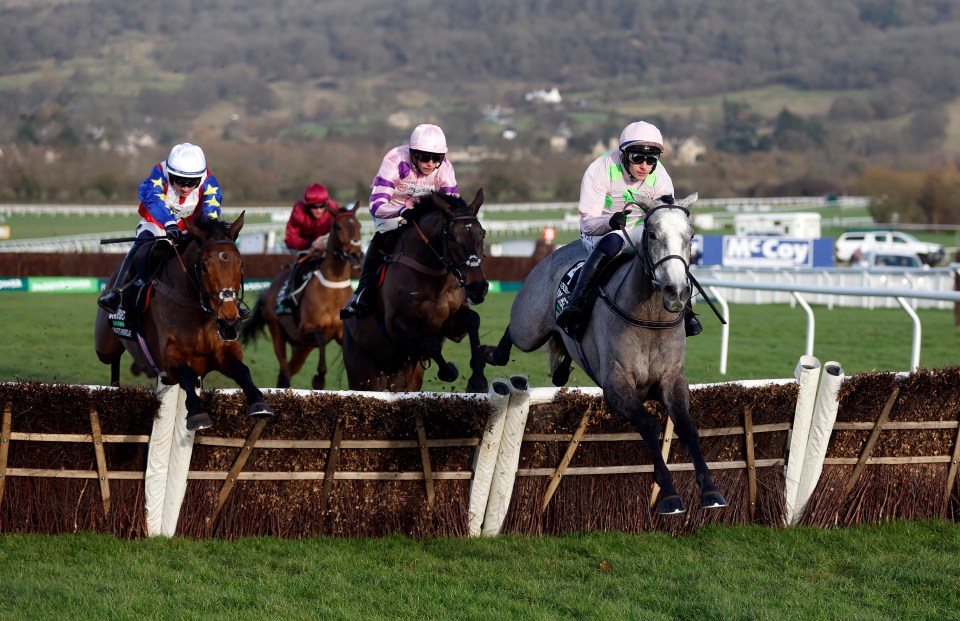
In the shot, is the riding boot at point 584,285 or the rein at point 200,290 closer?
the rein at point 200,290

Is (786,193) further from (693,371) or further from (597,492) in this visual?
(597,492)

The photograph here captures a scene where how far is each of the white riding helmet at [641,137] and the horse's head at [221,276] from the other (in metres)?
2.16

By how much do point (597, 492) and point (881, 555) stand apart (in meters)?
1.41

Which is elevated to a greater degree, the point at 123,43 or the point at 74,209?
the point at 123,43

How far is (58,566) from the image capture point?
498 centimetres

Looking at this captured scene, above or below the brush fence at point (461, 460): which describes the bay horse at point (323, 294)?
above

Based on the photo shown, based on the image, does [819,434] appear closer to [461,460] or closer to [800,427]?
[800,427]

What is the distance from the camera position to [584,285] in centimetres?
619

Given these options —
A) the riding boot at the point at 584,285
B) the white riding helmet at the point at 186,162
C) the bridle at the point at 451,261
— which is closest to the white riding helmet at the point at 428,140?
the bridle at the point at 451,261

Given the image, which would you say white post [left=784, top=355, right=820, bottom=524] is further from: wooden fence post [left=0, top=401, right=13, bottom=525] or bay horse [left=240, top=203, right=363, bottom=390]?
bay horse [left=240, top=203, right=363, bottom=390]

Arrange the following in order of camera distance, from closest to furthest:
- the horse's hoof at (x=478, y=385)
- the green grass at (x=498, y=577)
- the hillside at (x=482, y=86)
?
1. the green grass at (x=498, y=577)
2. the horse's hoof at (x=478, y=385)
3. the hillside at (x=482, y=86)

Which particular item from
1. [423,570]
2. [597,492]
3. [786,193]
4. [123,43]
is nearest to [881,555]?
[597,492]

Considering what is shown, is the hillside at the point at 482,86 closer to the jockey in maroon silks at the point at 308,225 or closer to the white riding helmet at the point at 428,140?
the jockey in maroon silks at the point at 308,225

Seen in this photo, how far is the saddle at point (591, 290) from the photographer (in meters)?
6.21
